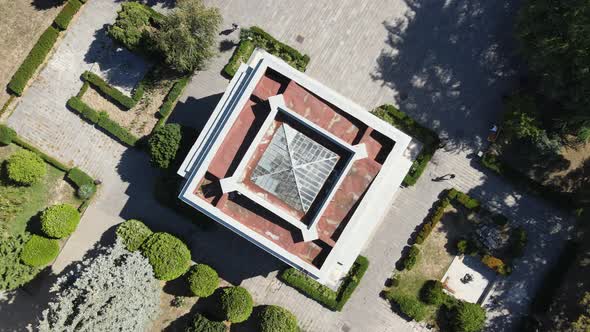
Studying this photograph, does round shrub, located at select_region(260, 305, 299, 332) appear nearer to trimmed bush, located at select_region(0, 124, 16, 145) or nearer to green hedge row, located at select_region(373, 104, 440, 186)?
green hedge row, located at select_region(373, 104, 440, 186)

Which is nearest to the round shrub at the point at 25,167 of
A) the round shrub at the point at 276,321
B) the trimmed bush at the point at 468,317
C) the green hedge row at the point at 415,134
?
the round shrub at the point at 276,321

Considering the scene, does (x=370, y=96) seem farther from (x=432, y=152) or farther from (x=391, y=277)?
(x=391, y=277)

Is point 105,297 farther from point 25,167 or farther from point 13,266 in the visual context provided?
point 25,167

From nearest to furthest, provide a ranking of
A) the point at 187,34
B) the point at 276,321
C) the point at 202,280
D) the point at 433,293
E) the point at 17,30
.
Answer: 1. the point at 187,34
2. the point at 276,321
3. the point at 202,280
4. the point at 433,293
5. the point at 17,30

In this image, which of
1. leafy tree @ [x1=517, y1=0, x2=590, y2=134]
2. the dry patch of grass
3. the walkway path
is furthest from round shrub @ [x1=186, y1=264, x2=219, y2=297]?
leafy tree @ [x1=517, y1=0, x2=590, y2=134]

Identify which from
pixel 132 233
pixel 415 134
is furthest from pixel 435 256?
pixel 132 233

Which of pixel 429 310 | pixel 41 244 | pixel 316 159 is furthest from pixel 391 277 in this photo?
pixel 41 244
